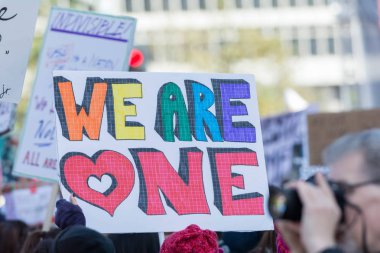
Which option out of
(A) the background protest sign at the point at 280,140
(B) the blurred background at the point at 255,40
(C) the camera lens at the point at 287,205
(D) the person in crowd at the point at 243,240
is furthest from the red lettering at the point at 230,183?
(B) the blurred background at the point at 255,40

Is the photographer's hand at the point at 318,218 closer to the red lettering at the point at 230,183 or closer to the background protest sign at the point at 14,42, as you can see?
the red lettering at the point at 230,183

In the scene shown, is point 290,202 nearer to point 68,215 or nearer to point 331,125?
point 68,215

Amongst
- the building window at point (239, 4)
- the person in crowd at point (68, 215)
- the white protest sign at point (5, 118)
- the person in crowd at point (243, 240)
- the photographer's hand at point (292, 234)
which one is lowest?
the photographer's hand at point (292, 234)

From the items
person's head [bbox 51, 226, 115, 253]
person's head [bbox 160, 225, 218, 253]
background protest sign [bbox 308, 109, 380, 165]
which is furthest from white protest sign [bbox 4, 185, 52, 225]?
person's head [bbox 51, 226, 115, 253]

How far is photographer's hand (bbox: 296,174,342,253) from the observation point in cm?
273

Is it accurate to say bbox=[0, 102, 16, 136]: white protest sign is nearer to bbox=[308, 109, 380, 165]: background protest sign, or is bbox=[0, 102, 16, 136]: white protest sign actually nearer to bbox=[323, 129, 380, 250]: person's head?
bbox=[308, 109, 380, 165]: background protest sign

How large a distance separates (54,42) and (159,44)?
50.9 meters

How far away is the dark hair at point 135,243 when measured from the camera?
5590 mm

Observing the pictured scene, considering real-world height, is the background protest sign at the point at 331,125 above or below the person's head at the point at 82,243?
above

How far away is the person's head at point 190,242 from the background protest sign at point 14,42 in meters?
1.65

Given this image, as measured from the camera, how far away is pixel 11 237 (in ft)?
23.3

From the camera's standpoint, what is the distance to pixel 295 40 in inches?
2371

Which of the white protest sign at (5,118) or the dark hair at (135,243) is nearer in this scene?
the dark hair at (135,243)

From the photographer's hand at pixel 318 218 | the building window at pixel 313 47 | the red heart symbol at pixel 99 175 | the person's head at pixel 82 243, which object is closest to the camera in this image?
the photographer's hand at pixel 318 218
